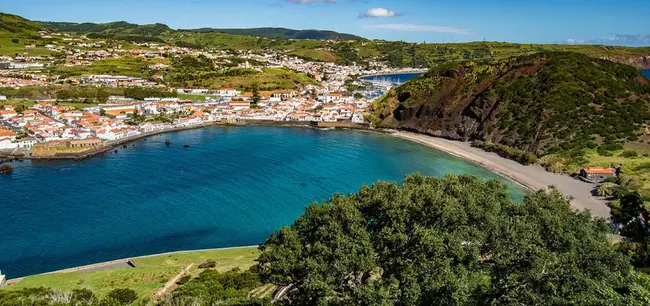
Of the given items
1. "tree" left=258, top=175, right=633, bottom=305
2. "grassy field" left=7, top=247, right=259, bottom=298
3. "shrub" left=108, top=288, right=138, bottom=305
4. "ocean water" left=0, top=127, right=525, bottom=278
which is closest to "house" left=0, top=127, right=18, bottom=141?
"ocean water" left=0, top=127, right=525, bottom=278

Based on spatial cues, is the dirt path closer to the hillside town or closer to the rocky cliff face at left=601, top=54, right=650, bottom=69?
the hillside town

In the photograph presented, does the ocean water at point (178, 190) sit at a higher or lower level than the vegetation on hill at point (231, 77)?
lower

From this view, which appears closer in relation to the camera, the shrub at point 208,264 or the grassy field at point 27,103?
the shrub at point 208,264

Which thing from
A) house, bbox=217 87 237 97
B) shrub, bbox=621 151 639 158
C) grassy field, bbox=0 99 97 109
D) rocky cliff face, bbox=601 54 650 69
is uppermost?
rocky cliff face, bbox=601 54 650 69

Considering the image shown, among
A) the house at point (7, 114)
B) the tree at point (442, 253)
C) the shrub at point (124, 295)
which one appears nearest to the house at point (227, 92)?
the house at point (7, 114)

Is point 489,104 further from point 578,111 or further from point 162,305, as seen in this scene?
point 162,305

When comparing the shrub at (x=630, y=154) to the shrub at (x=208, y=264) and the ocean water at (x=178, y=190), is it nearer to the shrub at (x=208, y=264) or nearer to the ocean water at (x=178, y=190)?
the ocean water at (x=178, y=190)
